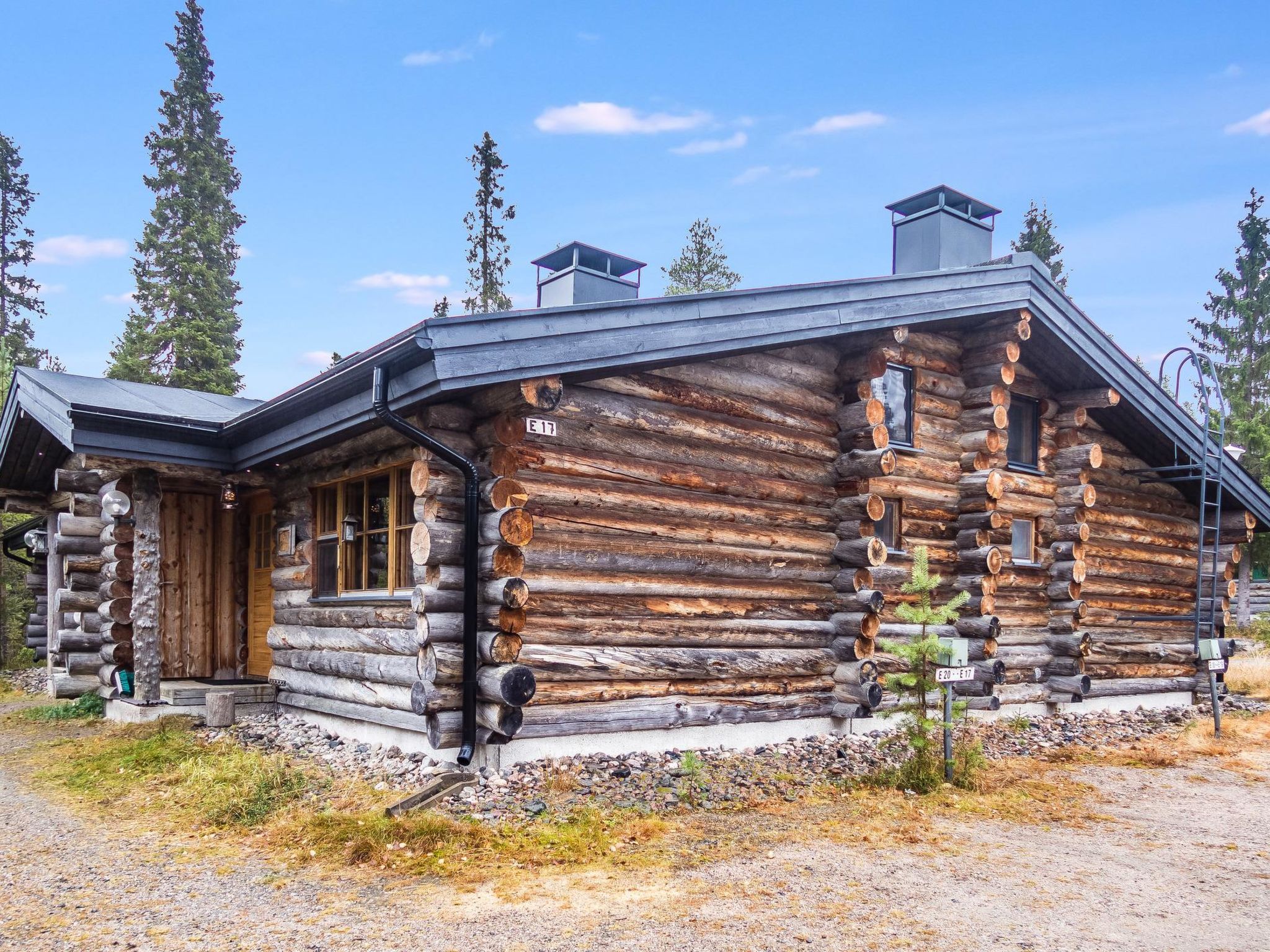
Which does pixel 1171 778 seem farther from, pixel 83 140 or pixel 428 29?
pixel 428 29

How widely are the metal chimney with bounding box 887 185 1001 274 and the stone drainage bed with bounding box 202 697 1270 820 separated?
20.6 feet

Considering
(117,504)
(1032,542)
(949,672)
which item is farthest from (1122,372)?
(117,504)

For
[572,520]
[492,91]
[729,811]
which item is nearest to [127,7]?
[492,91]

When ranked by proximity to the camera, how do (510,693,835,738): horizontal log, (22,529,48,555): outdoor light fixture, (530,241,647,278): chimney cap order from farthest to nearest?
(22,529,48,555): outdoor light fixture, (530,241,647,278): chimney cap, (510,693,835,738): horizontal log

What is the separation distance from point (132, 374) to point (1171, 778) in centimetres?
2883

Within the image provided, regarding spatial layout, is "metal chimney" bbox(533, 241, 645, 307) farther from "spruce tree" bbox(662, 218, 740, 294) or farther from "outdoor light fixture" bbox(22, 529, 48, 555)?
"spruce tree" bbox(662, 218, 740, 294)

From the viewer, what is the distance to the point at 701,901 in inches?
225

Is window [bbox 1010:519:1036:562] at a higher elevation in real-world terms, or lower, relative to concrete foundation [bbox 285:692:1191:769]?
higher

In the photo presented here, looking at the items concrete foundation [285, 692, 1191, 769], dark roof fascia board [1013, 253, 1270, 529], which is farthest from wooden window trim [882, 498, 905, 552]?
dark roof fascia board [1013, 253, 1270, 529]

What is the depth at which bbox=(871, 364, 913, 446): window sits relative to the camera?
12.2 meters

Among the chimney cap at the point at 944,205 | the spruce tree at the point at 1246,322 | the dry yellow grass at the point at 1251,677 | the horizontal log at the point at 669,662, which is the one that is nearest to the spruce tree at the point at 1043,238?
the spruce tree at the point at 1246,322

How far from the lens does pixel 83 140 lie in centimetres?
4778

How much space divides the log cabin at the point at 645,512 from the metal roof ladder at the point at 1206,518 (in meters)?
0.14

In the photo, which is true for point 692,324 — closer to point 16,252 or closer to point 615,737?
point 615,737
